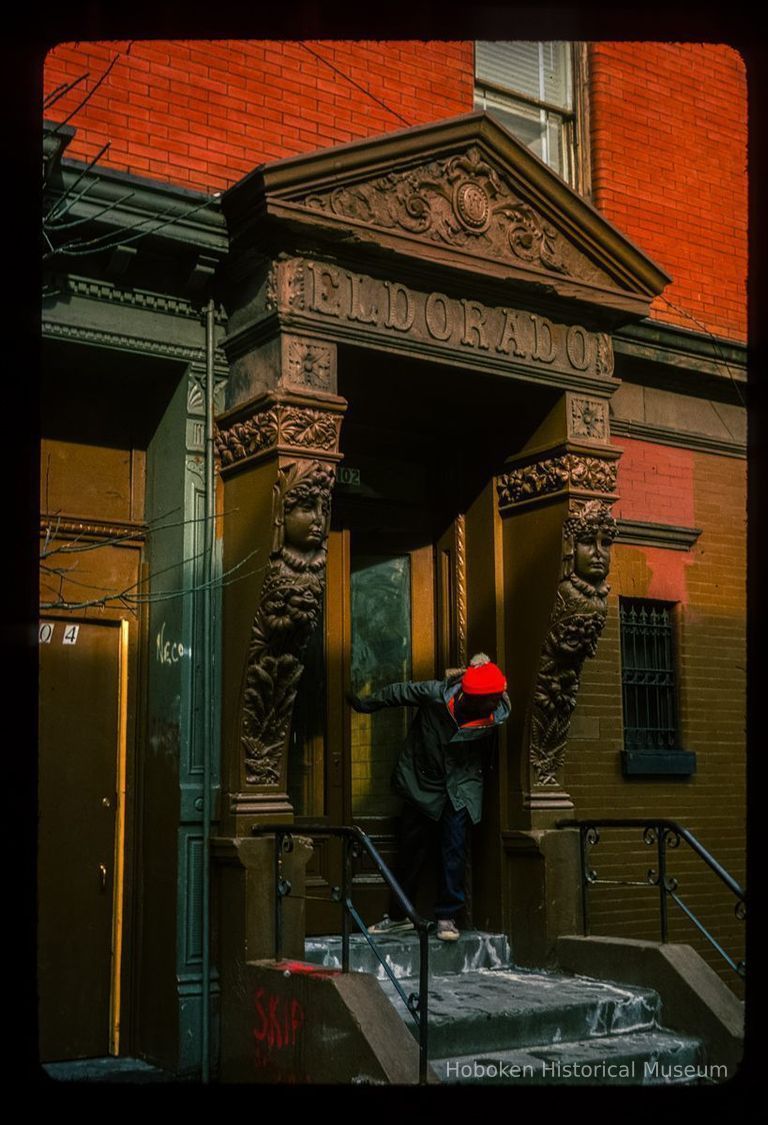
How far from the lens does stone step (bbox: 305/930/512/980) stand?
320 inches

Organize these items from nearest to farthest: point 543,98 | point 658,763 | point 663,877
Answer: point 663,877, point 658,763, point 543,98

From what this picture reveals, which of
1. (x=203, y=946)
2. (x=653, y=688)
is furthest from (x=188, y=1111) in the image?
(x=653, y=688)

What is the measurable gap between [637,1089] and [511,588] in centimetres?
396

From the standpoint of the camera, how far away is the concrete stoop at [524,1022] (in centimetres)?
→ 725

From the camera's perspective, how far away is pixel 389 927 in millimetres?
8633

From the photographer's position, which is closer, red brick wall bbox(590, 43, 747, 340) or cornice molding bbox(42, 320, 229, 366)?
cornice molding bbox(42, 320, 229, 366)

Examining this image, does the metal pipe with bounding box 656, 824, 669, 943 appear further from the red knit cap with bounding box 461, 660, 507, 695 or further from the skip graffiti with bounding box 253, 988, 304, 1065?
the skip graffiti with bounding box 253, 988, 304, 1065

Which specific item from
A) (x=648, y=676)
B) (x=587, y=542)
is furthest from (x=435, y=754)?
(x=648, y=676)

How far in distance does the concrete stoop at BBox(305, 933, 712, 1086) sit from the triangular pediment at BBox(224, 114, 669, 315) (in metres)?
4.25

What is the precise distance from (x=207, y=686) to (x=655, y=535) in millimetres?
4067

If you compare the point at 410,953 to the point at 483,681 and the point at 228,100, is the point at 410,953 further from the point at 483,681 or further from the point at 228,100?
the point at 228,100

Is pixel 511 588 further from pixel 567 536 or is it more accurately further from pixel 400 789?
pixel 400 789

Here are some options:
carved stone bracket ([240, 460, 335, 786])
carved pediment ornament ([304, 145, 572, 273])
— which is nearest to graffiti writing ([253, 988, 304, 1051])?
Result: carved stone bracket ([240, 460, 335, 786])

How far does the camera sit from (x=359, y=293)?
8.05m
